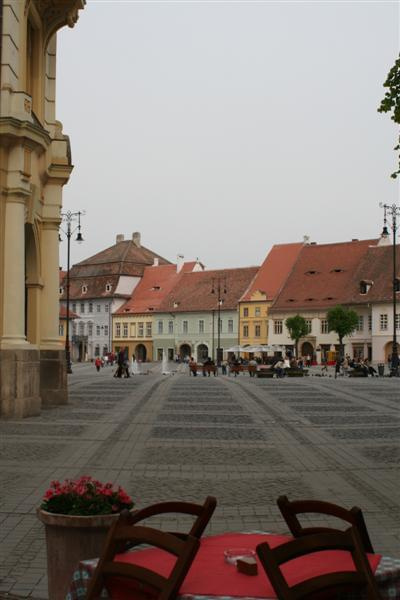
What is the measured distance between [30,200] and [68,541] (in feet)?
55.8

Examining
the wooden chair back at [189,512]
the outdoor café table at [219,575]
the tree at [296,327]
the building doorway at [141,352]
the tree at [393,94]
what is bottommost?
the building doorway at [141,352]

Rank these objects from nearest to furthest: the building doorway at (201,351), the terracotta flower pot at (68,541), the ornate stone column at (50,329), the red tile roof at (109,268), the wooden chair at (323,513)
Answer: the wooden chair at (323,513)
the terracotta flower pot at (68,541)
the ornate stone column at (50,329)
the building doorway at (201,351)
the red tile roof at (109,268)

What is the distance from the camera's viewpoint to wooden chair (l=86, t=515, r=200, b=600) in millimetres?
3074

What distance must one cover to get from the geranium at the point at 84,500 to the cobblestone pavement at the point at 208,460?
1.40m

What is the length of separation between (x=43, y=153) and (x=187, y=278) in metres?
88.8

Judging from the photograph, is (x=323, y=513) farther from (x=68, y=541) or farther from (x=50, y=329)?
(x=50, y=329)

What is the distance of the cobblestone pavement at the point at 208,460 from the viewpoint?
789cm

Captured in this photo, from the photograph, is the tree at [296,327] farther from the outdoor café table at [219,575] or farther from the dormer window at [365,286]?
the outdoor café table at [219,575]

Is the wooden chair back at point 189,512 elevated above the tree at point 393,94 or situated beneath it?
situated beneath

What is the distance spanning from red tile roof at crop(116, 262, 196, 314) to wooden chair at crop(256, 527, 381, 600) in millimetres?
106500

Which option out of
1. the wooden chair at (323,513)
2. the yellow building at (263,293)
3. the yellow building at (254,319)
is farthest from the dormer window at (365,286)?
the wooden chair at (323,513)

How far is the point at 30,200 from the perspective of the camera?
20.7 metres

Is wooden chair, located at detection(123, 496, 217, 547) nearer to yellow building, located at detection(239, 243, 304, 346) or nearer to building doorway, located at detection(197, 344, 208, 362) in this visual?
yellow building, located at detection(239, 243, 304, 346)

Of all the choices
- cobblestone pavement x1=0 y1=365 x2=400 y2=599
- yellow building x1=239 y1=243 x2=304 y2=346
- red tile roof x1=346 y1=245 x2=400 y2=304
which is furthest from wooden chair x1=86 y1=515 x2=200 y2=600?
yellow building x1=239 y1=243 x2=304 y2=346
